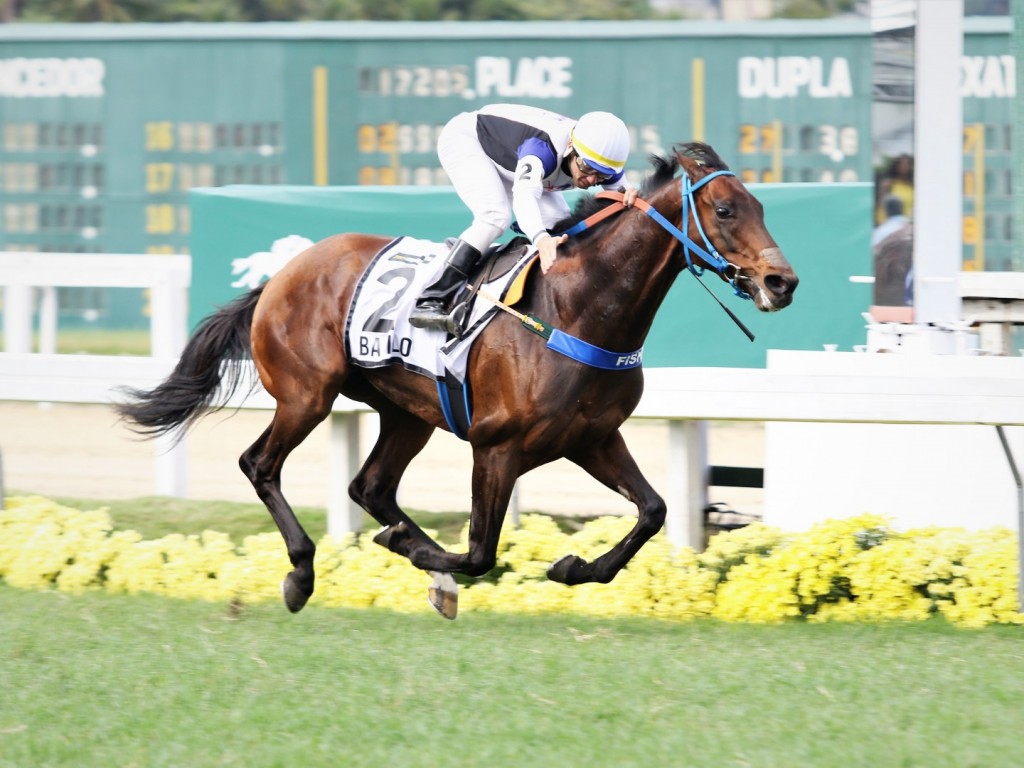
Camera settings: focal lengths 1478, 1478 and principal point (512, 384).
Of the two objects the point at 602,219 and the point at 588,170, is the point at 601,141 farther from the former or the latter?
the point at 602,219

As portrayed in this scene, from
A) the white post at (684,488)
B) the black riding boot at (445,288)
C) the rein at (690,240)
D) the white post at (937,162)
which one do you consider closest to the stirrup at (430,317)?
the black riding boot at (445,288)

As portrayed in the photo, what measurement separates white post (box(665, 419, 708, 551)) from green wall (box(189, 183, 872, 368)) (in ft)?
3.06

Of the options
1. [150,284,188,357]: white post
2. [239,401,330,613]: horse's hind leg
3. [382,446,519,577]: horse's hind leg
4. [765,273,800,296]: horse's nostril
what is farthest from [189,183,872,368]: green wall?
[765,273,800,296]: horse's nostril

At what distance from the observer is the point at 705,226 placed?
4.78 m

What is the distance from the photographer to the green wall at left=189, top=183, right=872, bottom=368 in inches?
284

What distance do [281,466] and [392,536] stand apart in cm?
51

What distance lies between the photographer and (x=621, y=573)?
588cm

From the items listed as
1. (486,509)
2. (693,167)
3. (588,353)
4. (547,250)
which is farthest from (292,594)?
(693,167)

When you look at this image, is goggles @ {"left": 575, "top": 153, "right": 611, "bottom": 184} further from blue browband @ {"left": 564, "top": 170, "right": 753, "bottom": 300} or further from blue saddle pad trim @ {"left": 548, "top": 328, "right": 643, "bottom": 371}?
blue saddle pad trim @ {"left": 548, "top": 328, "right": 643, "bottom": 371}

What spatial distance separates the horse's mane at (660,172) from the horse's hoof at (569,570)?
45.3 inches

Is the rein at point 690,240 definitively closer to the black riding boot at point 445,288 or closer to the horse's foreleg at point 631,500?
the black riding boot at point 445,288

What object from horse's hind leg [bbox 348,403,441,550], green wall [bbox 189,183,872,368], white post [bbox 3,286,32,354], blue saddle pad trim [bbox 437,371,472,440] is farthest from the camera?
white post [bbox 3,286,32,354]

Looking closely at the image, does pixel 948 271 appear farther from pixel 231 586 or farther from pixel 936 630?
pixel 231 586

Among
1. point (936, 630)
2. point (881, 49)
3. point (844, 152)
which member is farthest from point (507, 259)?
point (844, 152)
